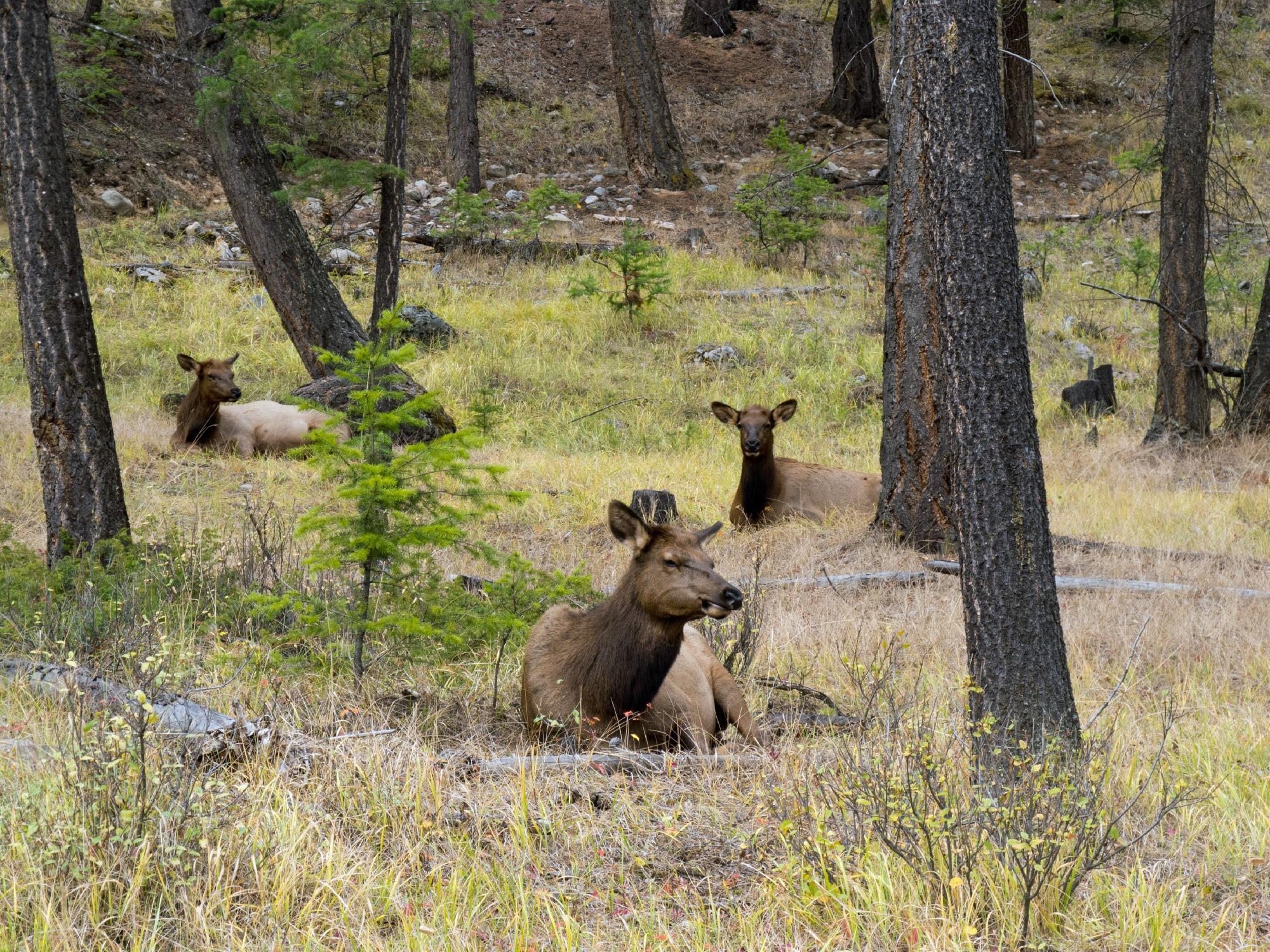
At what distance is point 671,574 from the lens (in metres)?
5.58

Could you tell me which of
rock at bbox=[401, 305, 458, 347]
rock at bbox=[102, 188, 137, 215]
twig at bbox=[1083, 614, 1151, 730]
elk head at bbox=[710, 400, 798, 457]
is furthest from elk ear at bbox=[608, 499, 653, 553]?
rock at bbox=[102, 188, 137, 215]

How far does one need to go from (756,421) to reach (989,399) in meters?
6.81

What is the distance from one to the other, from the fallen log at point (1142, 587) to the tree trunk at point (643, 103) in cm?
1736

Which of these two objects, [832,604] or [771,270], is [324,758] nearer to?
[832,604]

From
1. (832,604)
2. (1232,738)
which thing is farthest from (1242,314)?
(1232,738)

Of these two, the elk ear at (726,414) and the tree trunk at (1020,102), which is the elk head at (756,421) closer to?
the elk ear at (726,414)

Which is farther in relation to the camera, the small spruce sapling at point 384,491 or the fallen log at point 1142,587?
the fallen log at point 1142,587

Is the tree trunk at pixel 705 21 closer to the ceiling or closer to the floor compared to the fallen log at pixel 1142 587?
closer to the ceiling

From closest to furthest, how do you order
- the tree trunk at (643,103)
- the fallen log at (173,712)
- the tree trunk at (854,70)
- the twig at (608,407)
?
the fallen log at (173,712) < the twig at (608,407) < the tree trunk at (643,103) < the tree trunk at (854,70)

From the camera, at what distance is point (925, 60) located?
498 cm

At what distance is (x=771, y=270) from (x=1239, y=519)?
1124cm

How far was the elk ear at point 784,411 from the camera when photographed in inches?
448

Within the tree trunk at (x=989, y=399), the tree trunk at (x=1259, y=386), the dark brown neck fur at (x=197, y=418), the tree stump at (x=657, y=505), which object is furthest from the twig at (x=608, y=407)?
the tree trunk at (x=989, y=399)

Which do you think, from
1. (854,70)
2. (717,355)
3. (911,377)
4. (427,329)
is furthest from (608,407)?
(854,70)
